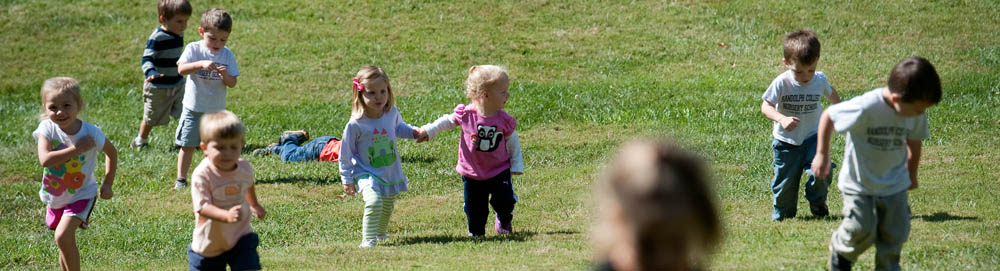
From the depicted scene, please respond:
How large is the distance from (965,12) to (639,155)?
18.5 meters

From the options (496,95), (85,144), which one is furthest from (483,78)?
(85,144)

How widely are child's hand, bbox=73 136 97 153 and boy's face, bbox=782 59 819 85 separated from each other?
5407 mm

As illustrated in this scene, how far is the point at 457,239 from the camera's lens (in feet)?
26.8

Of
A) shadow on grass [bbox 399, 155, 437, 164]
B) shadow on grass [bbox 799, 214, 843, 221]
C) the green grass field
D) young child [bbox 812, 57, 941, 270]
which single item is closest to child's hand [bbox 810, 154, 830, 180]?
young child [bbox 812, 57, 941, 270]

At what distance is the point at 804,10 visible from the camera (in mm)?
18859

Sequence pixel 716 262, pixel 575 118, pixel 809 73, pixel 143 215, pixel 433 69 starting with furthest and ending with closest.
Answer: pixel 433 69, pixel 575 118, pixel 143 215, pixel 809 73, pixel 716 262

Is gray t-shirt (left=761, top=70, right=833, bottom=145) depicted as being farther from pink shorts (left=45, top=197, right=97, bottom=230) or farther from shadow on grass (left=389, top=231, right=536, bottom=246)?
pink shorts (left=45, top=197, right=97, bottom=230)

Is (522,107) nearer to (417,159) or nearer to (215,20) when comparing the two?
(417,159)

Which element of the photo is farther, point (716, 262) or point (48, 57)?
point (48, 57)

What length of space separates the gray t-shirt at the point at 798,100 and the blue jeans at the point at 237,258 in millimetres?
4522

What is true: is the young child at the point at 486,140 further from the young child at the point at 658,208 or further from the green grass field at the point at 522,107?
the young child at the point at 658,208

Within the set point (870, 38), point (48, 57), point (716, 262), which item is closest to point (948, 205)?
point (716, 262)

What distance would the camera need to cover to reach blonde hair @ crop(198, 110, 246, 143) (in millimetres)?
5410

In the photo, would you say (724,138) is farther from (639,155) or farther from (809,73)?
(639,155)
